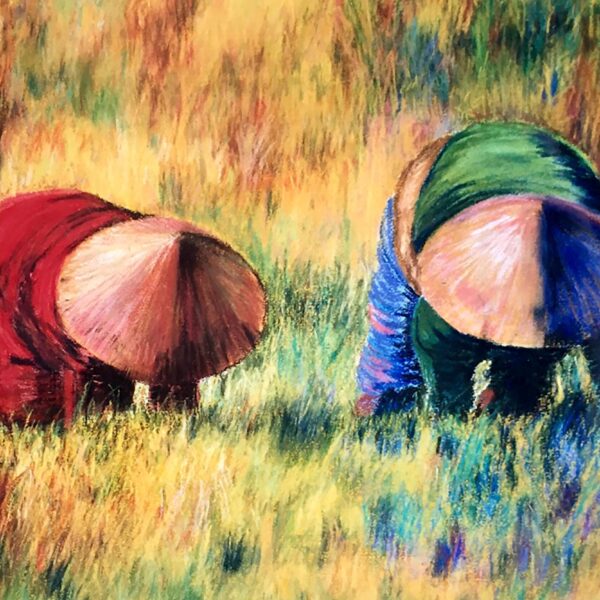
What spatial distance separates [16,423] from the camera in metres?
1.30

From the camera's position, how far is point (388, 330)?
1.37 metres

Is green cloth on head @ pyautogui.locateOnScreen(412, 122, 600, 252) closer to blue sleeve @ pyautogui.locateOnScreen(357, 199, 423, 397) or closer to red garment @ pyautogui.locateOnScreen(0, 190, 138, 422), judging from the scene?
blue sleeve @ pyautogui.locateOnScreen(357, 199, 423, 397)

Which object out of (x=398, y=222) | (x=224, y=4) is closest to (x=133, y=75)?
(x=224, y=4)

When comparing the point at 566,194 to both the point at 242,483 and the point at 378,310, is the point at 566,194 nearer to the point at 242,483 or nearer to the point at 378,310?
the point at 378,310

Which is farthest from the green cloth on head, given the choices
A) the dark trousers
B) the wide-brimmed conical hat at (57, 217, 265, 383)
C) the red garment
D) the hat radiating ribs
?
the red garment

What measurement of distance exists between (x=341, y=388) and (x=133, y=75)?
487 mm

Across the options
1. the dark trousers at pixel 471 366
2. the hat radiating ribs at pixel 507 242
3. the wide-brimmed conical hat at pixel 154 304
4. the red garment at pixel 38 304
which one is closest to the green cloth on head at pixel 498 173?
the hat radiating ribs at pixel 507 242

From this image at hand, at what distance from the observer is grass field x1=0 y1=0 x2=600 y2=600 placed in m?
1.28

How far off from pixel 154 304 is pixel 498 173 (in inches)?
17.5

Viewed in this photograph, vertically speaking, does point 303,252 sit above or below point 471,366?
above

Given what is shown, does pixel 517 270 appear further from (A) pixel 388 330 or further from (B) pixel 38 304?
(B) pixel 38 304

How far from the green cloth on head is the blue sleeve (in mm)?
78

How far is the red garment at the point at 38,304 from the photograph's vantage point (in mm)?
1257

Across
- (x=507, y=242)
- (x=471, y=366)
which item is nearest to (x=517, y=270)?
(x=507, y=242)
